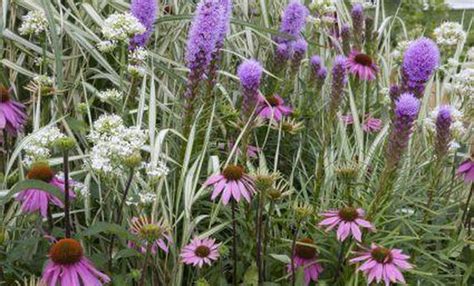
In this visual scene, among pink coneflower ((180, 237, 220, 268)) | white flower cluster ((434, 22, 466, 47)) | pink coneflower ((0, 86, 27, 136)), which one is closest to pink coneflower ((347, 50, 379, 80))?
white flower cluster ((434, 22, 466, 47))

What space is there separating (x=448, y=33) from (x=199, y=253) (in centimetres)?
164

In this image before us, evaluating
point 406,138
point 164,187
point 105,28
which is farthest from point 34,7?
point 406,138

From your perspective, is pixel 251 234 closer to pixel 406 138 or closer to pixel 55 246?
pixel 406 138

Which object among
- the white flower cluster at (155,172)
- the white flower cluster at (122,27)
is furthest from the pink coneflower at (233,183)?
the white flower cluster at (122,27)

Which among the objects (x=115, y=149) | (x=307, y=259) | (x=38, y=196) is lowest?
(x=307, y=259)

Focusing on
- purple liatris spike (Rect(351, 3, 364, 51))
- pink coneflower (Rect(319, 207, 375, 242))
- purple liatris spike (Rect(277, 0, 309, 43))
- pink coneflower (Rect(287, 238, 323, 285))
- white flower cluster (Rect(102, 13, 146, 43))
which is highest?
white flower cluster (Rect(102, 13, 146, 43))

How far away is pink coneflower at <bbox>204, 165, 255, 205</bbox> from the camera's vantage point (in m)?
1.80

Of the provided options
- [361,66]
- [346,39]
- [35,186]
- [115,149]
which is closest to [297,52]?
[361,66]

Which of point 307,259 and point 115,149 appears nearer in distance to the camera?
point 115,149

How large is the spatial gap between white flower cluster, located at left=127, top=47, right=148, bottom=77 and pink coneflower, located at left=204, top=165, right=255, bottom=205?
14.9 inches

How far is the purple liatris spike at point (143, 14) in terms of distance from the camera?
215 centimetres

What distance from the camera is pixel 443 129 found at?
2002mm

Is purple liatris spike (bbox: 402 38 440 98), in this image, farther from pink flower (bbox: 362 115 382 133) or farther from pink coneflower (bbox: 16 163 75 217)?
pink coneflower (bbox: 16 163 75 217)

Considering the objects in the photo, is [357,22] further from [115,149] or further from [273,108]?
[115,149]
